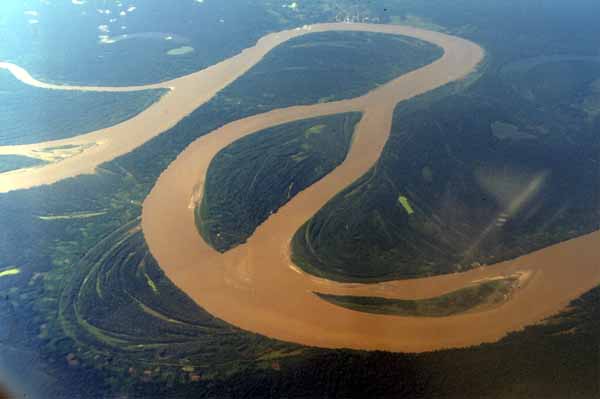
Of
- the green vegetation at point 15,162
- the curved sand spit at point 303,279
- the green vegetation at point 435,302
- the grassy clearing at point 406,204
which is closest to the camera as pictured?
the curved sand spit at point 303,279

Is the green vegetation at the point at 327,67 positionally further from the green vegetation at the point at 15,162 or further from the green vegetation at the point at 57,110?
the green vegetation at the point at 15,162

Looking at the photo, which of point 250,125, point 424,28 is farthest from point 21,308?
point 424,28

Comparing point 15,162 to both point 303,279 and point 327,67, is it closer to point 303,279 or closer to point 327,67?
point 303,279

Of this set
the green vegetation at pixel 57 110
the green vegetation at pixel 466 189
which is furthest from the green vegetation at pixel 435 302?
the green vegetation at pixel 57 110

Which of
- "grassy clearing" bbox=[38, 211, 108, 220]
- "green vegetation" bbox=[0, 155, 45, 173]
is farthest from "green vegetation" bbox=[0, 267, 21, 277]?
"green vegetation" bbox=[0, 155, 45, 173]

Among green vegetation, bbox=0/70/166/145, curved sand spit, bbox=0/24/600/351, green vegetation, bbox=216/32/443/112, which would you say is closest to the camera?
curved sand spit, bbox=0/24/600/351

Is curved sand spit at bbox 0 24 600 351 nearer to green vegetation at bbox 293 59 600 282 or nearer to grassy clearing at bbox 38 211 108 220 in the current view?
green vegetation at bbox 293 59 600 282

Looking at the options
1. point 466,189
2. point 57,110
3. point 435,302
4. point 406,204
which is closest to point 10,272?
point 57,110
